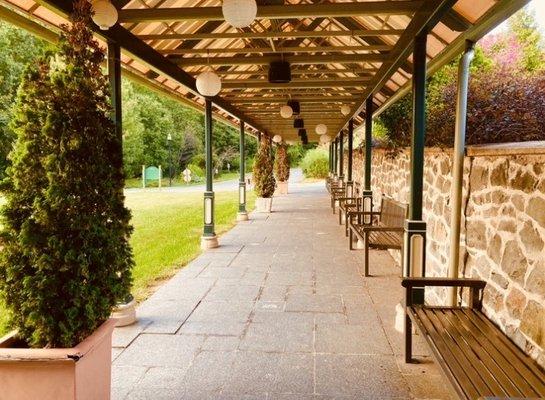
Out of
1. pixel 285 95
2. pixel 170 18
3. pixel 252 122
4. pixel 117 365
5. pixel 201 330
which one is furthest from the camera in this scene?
pixel 252 122

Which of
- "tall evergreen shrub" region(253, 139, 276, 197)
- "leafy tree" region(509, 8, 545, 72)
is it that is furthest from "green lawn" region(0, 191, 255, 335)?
"leafy tree" region(509, 8, 545, 72)

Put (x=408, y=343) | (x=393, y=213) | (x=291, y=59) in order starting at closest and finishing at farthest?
(x=408, y=343) < (x=291, y=59) < (x=393, y=213)

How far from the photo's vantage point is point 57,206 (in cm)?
209

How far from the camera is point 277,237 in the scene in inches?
318

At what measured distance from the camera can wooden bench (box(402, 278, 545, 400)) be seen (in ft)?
6.41

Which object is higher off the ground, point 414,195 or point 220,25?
point 220,25

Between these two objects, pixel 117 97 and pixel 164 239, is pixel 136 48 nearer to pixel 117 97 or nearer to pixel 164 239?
pixel 117 97

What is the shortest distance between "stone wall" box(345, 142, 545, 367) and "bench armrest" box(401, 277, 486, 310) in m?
0.09

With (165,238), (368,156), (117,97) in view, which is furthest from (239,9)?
(165,238)

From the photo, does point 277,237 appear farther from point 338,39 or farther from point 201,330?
point 201,330

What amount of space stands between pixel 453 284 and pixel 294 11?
7.56 ft

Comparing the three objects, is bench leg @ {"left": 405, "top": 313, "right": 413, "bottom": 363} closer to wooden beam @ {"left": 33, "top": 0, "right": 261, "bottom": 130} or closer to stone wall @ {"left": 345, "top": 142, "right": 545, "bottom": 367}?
stone wall @ {"left": 345, "top": 142, "right": 545, "bottom": 367}

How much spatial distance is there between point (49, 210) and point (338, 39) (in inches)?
211

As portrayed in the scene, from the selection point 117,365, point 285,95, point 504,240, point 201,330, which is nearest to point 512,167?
point 504,240
